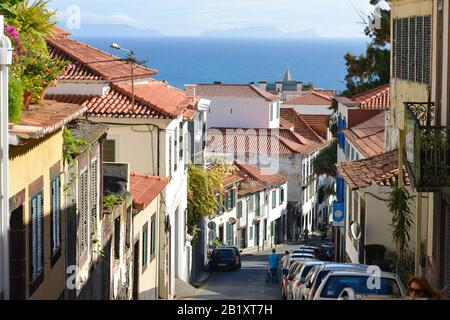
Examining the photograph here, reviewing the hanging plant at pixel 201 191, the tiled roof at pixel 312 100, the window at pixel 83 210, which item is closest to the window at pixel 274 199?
the tiled roof at pixel 312 100

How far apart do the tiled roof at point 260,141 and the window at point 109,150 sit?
4052cm

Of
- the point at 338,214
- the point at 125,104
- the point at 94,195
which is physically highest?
the point at 125,104

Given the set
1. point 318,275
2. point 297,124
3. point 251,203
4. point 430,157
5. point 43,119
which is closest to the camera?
point 43,119

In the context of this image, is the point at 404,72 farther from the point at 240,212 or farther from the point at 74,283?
the point at 240,212

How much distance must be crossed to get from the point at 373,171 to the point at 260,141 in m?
51.8

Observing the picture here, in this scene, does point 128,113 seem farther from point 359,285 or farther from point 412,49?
point 359,285

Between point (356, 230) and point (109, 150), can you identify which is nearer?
point (356, 230)

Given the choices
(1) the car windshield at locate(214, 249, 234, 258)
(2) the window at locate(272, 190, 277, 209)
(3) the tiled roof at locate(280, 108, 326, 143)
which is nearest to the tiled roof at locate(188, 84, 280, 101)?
(3) the tiled roof at locate(280, 108, 326, 143)

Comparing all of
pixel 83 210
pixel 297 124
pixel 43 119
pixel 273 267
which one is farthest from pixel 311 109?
pixel 43 119

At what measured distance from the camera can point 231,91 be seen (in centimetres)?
9050

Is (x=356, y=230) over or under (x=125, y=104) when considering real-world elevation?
under

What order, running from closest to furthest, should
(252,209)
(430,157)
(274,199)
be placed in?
(430,157)
(252,209)
(274,199)

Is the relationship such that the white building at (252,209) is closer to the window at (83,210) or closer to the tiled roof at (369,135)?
the tiled roof at (369,135)
